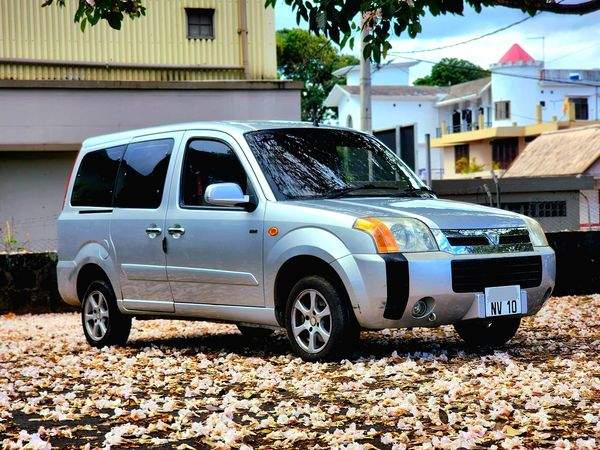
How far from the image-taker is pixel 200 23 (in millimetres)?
23656

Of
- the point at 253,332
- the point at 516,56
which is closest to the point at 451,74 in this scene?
the point at 516,56

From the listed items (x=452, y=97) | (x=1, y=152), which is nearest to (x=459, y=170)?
(x=452, y=97)

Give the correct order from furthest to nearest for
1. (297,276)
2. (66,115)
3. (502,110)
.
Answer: (502,110) < (66,115) < (297,276)

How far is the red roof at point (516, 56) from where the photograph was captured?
68875mm

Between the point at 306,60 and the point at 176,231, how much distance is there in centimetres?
5222

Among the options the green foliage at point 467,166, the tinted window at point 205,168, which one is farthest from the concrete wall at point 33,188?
the green foliage at point 467,166

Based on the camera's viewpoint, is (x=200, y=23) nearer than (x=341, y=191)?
No

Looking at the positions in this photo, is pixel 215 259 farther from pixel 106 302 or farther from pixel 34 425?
pixel 34 425

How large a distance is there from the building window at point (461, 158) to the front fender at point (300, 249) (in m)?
59.7

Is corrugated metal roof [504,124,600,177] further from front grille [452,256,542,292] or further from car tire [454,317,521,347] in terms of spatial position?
front grille [452,256,542,292]

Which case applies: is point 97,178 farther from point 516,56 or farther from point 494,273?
point 516,56

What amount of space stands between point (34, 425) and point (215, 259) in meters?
2.88

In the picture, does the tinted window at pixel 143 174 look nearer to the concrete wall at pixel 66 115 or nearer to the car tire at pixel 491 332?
the car tire at pixel 491 332

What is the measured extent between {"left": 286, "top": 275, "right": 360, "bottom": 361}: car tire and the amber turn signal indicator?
0.51m
